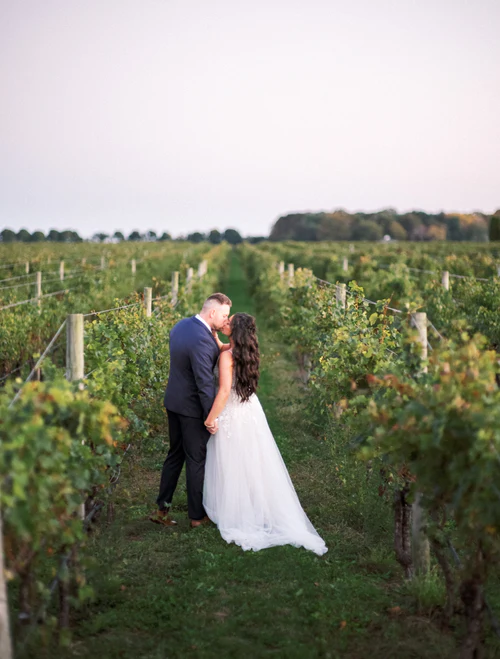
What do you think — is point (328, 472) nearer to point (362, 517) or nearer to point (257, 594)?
point (362, 517)

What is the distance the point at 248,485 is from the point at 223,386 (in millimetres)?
776

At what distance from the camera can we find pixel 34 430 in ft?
9.07

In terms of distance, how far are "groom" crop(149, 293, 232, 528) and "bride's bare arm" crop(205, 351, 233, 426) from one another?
8cm

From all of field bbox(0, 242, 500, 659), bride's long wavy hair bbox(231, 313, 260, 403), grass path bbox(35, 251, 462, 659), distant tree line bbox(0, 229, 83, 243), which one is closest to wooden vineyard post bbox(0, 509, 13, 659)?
field bbox(0, 242, 500, 659)

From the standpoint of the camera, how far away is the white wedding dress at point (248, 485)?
505cm

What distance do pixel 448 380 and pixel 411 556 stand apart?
187 centimetres

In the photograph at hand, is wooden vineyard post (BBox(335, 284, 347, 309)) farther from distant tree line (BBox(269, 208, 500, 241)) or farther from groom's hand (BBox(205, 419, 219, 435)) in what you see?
distant tree line (BBox(269, 208, 500, 241))

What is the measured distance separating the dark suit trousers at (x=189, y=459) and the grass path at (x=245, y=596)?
218 millimetres

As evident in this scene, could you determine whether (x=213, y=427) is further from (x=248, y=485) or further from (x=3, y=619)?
(x=3, y=619)

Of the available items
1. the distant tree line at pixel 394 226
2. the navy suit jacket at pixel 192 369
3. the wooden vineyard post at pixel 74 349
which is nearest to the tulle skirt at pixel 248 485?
the navy suit jacket at pixel 192 369

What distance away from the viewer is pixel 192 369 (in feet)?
17.2

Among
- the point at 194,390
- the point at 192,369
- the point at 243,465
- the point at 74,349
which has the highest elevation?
the point at 74,349

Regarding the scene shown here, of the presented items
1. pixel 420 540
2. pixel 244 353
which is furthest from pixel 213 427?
pixel 420 540

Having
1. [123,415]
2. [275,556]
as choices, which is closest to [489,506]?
[275,556]
